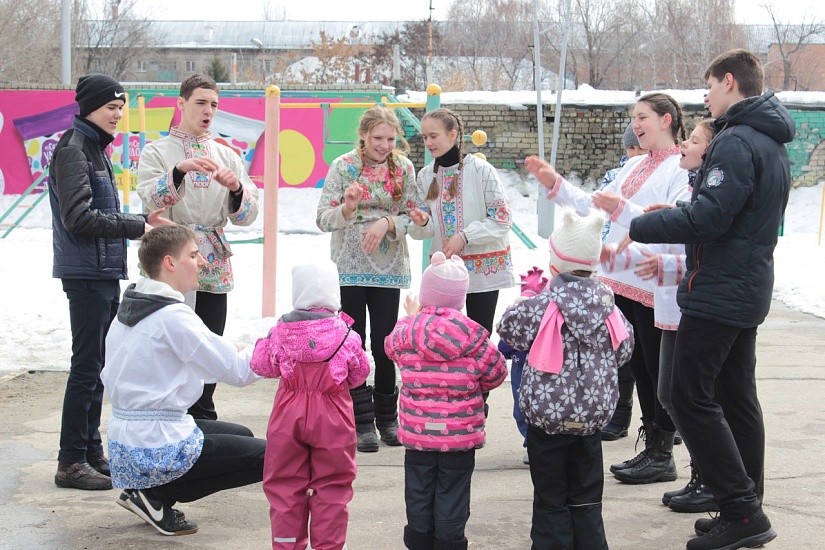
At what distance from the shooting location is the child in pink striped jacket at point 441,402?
3.49 m

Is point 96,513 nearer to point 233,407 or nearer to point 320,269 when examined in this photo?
point 320,269

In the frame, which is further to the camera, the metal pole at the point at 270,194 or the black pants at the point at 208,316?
the metal pole at the point at 270,194

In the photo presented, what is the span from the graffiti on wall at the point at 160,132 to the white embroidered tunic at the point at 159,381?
14.2 metres

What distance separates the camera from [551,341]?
3.37 meters

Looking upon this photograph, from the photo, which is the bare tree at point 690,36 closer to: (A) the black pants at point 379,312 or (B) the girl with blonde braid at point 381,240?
(B) the girl with blonde braid at point 381,240

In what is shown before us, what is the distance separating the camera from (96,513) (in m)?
3.99

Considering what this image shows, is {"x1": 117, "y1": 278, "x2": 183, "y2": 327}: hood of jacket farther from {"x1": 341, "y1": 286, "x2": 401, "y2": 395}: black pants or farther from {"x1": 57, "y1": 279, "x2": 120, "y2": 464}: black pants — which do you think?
{"x1": 341, "y1": 286, "x2": 401, "y2": 395}: black pants

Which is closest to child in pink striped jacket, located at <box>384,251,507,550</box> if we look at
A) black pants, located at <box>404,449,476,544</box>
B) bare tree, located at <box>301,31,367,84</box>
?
black pants, located at <box>404,449,476,544</box>

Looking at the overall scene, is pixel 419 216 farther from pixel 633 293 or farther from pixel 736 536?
pixel 736 536

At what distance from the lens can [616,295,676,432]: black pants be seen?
4.54 meters

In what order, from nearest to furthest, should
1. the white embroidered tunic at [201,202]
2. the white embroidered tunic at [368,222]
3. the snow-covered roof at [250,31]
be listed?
the white embroidered tunic at [201,202]
the white embroidered tunic at [368,222]
the snow-covered roof at [250,31]

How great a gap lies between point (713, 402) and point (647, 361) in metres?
1.00

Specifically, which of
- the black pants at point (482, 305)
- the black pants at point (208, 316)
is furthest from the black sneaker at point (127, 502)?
the black pants at point (482, 305)

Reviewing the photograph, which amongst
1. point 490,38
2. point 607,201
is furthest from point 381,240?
point 490,38
